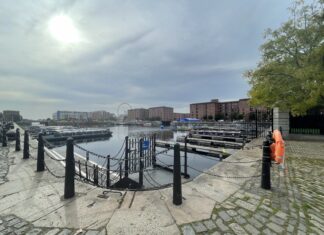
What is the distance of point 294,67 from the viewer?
11281 millimetres

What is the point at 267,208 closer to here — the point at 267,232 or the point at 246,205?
the point at 246,205

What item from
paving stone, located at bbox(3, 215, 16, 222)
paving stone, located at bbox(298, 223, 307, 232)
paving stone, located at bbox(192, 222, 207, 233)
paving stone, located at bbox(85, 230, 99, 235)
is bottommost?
paving stone, located at bbox(3, 215, 16, 222)

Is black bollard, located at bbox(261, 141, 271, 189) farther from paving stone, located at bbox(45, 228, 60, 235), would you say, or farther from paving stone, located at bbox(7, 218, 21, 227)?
paving stone, located at bbox(7, 218, 21, 227)

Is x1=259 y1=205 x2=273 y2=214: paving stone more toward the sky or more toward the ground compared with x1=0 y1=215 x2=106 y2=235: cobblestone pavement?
more toward the sky

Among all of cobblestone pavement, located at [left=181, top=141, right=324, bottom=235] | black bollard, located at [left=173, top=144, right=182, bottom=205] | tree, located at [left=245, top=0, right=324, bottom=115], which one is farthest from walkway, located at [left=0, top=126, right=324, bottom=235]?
tree, located at [left=245, top=0, right=324, bottom=115]

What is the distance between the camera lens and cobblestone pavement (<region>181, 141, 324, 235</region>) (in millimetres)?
2617

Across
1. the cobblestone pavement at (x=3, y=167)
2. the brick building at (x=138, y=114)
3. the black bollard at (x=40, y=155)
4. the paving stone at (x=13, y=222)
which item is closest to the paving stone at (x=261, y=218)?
the paving stone at (x=13, y=222)

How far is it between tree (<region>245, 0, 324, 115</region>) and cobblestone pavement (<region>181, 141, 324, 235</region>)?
299 inches

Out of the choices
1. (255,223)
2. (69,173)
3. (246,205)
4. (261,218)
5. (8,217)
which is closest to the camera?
(255,223)

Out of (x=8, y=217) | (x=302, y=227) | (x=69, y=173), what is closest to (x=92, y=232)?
(x=69, y=173)

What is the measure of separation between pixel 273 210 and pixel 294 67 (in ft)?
38.1

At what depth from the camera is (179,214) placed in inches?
117

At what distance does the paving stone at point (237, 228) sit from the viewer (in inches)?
Result: 100

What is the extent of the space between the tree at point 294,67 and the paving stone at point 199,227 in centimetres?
1053
